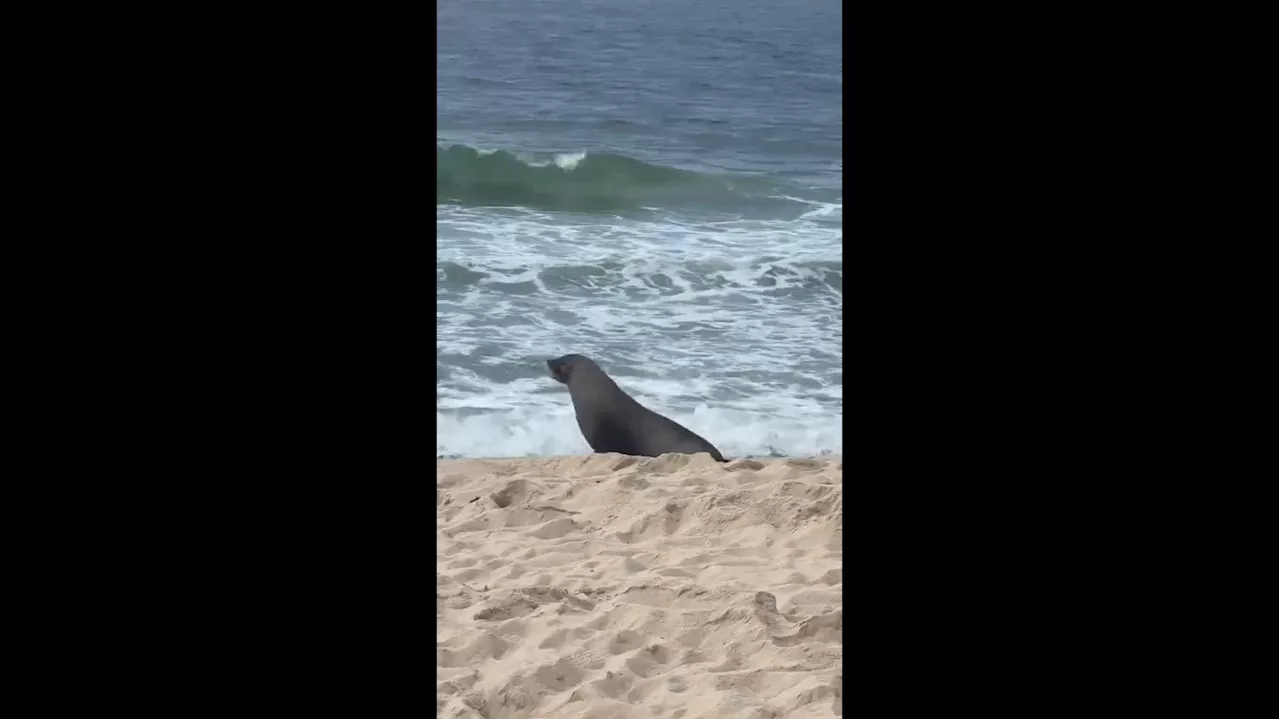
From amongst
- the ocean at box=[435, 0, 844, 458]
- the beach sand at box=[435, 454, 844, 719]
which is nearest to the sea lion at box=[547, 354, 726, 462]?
the beach sand at box=[435, 454, 844, 719]

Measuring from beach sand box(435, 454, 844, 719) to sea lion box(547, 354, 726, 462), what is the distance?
213 mm

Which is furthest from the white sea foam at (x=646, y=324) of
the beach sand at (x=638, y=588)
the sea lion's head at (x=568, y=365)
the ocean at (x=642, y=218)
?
the beach sand at (x=638, y=588)

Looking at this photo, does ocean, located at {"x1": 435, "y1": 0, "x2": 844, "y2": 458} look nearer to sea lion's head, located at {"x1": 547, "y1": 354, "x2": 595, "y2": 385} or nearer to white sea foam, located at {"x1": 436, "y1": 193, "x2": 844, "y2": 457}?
white sea foam, located at {"x1": 436, "y1": 193, "x2": 844, "y2": 457}

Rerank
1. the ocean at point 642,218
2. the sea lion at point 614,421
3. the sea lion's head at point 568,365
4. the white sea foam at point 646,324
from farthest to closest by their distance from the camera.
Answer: the ocean at point 642,218 → the white sea foam at point 646,324 → the sea lion's head at point 568,365 → the sea lion at point 614,421

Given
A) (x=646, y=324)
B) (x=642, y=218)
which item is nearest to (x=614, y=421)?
(x=646, y=324)

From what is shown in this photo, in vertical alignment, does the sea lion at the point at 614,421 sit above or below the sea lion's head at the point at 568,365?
below

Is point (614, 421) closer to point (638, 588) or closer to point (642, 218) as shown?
point (638, 588)

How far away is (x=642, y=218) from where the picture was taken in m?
11.3

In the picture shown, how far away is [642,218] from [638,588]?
8.24 meters

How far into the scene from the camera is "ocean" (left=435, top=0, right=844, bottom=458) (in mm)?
6441

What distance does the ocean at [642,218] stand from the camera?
254 inches

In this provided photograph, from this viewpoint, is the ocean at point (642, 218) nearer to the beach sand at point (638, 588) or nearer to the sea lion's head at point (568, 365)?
the beach sand at point (638, 588)
